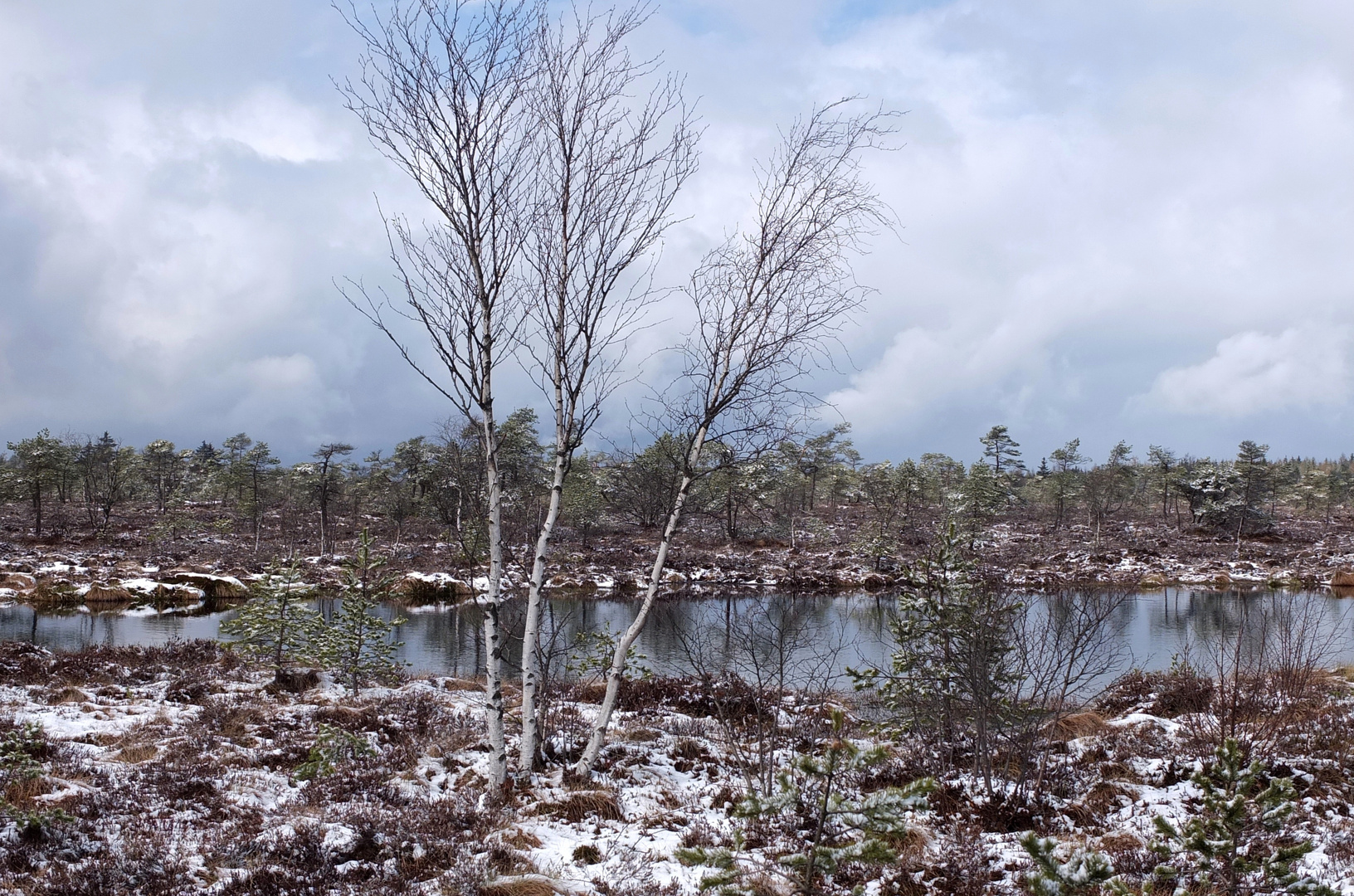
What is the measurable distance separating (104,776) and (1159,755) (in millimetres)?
11854

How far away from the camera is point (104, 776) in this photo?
740 centimetres

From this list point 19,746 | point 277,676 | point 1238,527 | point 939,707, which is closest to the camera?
point 19,746

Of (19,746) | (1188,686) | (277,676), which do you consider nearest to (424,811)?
(19,746)

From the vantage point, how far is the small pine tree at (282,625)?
14.2 m

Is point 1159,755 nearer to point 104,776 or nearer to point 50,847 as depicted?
point 50,847

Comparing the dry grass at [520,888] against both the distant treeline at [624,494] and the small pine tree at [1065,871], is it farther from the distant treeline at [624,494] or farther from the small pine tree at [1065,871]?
the distant treeline at [624,494]

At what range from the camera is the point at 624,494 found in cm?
5138

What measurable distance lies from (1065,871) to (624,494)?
48.1 metres

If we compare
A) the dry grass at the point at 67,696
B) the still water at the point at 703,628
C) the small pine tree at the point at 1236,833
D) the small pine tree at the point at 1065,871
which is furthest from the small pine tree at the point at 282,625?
the small pine tree at the point at 1236,833

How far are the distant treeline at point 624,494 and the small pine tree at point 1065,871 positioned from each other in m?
35.1

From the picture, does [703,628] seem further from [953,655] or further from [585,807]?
[585,807]

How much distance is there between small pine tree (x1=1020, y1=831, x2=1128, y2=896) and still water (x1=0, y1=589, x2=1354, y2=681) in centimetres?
1179

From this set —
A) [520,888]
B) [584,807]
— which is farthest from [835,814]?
[584,807]

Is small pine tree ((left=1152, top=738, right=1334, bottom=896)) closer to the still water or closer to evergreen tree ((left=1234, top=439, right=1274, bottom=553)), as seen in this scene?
the still water
